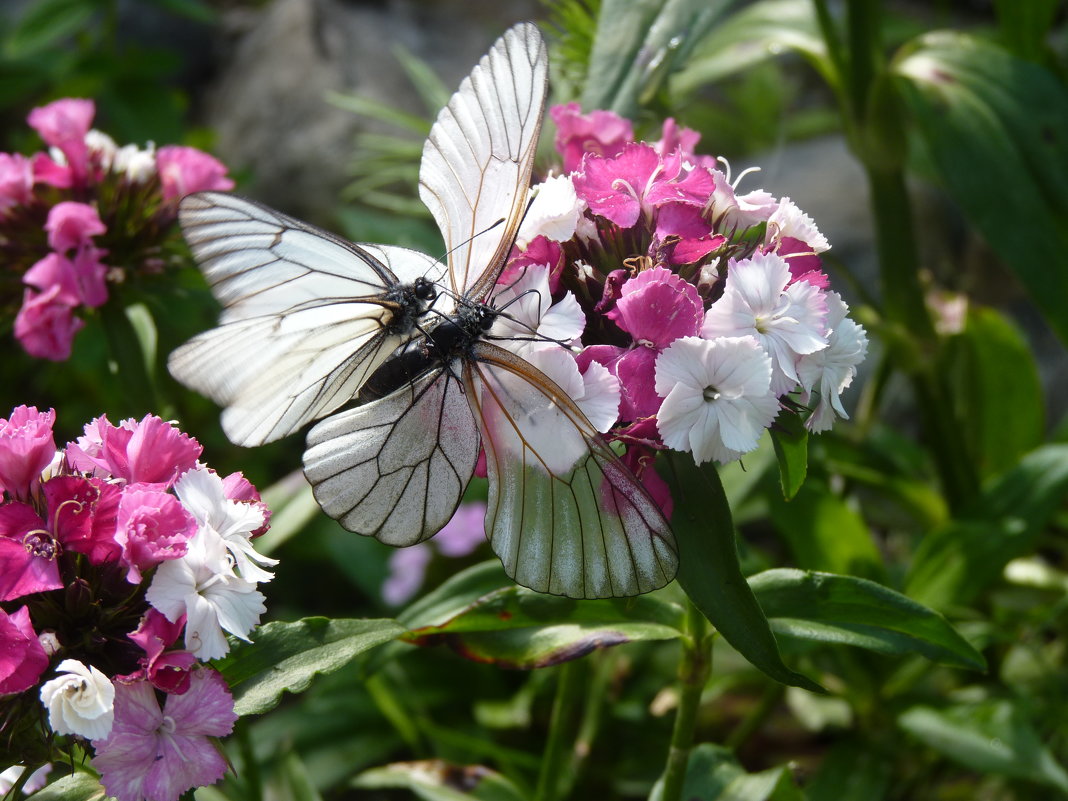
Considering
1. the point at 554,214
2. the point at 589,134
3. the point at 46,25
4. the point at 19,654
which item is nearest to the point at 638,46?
the point at 589,134

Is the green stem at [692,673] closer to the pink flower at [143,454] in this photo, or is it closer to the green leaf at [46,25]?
the pink flower at [143,454]

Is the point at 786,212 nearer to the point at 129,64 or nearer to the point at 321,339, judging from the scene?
the point at 321,339

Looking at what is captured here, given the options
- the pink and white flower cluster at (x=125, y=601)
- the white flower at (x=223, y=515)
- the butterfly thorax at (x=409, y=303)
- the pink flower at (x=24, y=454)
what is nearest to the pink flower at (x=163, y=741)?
the pink and white flower cluster at (x=125, y=601)

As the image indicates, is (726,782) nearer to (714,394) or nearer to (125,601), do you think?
(714,394)

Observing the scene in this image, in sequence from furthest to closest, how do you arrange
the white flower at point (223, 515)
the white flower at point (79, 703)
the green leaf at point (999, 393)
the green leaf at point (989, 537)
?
1. the green leaf at point (999, 393)
2. the green leaf at point (989, 537)
3. the white flower at point (223, 515)
4. the white flower at point (79, 703)

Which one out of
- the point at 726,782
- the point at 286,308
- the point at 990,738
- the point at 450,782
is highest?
the point at 286,308

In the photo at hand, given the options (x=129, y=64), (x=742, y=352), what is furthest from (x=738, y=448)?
(x=129, y=64)
